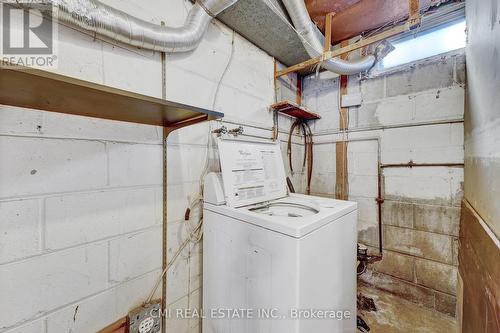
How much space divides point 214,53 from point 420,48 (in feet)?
5.66

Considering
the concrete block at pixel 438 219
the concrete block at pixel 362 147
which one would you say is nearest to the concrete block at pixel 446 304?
the concrete block at pixel 438 219

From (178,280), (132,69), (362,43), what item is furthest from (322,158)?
(132,69)

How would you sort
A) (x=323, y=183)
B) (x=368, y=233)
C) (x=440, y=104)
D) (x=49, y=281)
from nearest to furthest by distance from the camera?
(x=49, y=281), (x=440, y=104), (x=368, y=233), (x=323, y=183)

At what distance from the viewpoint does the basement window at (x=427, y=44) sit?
152 centimetres

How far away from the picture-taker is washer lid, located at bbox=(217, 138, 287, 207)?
1119 mm

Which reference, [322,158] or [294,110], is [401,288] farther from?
[294,110]

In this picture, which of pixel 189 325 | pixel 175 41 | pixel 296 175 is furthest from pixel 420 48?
pixel 189 325

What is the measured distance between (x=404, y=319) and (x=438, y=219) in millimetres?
802

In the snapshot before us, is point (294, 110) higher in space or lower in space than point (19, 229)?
higher

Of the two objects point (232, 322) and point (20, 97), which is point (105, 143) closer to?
point (20, 97)

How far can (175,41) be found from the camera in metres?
1.04

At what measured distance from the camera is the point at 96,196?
88cm

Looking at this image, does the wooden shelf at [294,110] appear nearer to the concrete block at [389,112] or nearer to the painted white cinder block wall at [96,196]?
the concrete block at [389,112]

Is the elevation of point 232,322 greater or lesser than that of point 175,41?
lesser
